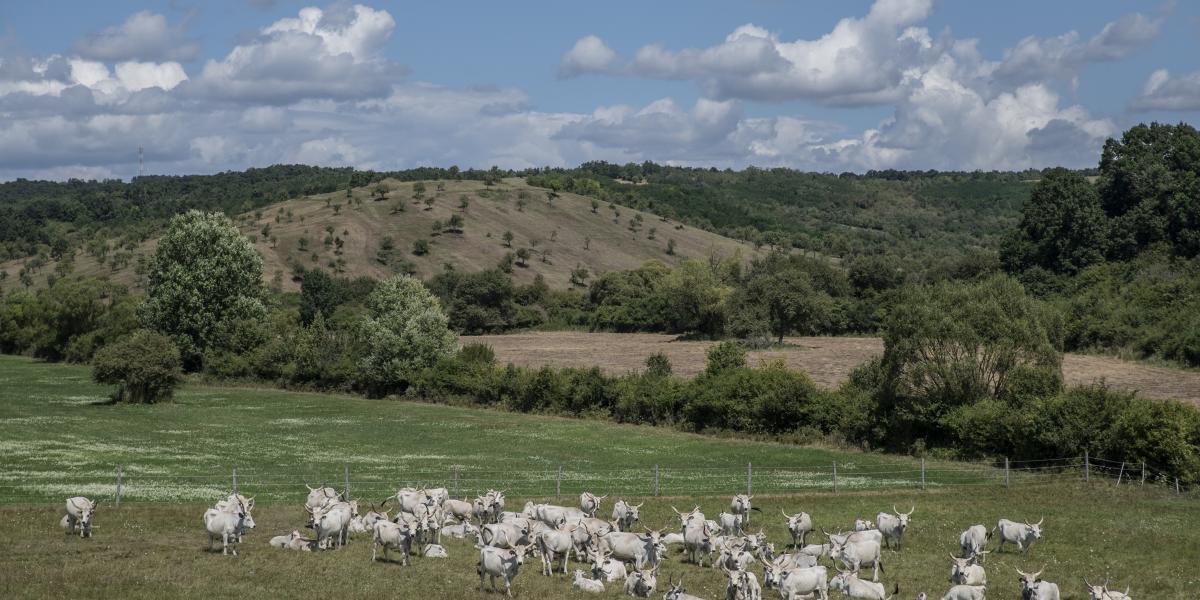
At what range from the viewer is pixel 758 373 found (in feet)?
229

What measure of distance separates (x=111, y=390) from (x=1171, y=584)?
84146 mm

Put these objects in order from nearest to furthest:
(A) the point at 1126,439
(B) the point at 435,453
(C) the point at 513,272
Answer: (A) the point at 1126,439 → (B) the point at 435,453 → (C) the point at 513,272

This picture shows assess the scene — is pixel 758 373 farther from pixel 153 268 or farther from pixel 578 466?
pixel 153 268

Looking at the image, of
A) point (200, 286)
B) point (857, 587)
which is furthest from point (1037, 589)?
point (200, 286)

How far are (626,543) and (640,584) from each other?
2996 millimetres

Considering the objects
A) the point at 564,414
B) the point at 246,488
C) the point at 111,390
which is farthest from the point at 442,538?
the point at 111,390

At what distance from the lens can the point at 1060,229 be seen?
140 meters

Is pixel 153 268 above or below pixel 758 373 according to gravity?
above

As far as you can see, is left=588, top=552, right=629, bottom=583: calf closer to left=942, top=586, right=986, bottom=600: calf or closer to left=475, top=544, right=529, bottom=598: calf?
left=475, top=544, right=529, bottom=598: calf

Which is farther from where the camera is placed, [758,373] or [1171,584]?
[758,373]

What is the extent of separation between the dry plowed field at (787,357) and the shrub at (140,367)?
36.6 metres

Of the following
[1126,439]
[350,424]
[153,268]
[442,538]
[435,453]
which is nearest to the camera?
[442,538]

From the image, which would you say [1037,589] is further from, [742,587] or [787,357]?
[787,357]

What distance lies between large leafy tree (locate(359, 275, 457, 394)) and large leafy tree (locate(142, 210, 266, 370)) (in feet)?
64.3
